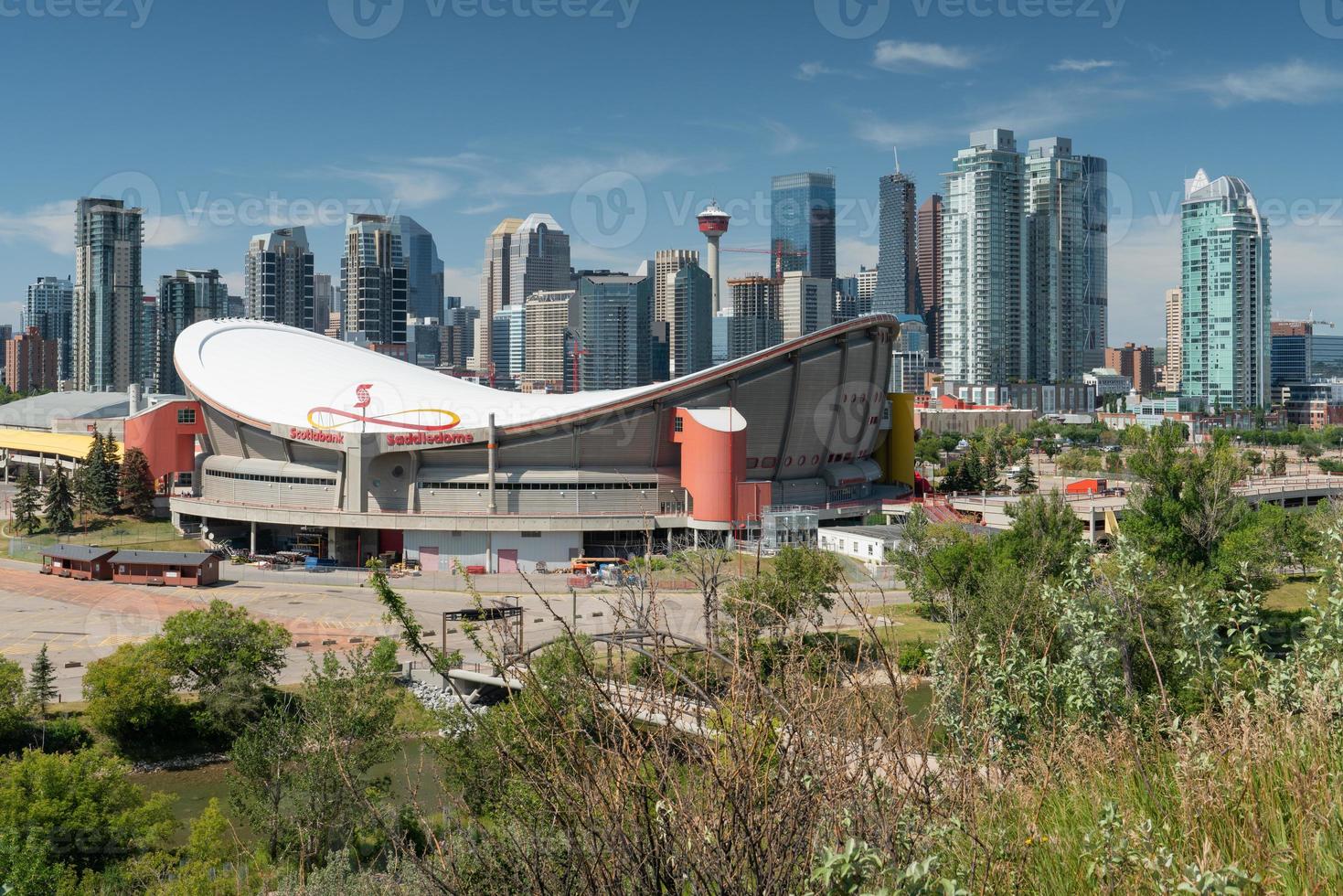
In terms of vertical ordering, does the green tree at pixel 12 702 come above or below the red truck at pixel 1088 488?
below

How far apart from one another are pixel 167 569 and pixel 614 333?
13092 cm

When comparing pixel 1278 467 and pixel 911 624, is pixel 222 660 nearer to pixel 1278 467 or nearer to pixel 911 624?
pixel 911 624

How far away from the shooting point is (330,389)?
166 feet

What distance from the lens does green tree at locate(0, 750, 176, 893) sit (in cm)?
1628

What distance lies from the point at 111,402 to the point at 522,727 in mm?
81756

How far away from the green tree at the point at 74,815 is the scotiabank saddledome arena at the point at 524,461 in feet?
84.7

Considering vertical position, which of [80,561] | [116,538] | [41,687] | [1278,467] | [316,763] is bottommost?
[41,687]

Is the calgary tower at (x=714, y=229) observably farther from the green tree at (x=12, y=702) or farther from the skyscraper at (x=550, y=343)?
the green tree at (x=12, y=702)

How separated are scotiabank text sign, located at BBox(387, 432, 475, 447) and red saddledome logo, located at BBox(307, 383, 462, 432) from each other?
0.75 m

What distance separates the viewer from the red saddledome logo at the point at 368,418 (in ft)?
150

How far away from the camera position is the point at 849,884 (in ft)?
15.0

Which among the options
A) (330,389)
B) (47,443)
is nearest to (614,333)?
(47,443)

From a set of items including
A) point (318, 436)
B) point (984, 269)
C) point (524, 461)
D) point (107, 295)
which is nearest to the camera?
point (318, 436)

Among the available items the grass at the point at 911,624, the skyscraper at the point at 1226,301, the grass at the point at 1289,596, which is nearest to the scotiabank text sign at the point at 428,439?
the grass at the point at 911,624
